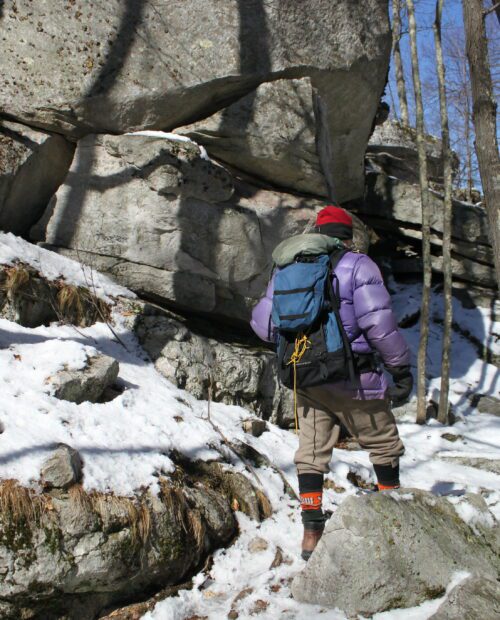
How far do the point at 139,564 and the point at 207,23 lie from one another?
6426mm

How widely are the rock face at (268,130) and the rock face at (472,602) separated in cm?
583

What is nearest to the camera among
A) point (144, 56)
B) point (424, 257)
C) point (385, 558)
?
point (385, 558)

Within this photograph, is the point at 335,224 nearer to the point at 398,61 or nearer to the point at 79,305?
the point at 79,305

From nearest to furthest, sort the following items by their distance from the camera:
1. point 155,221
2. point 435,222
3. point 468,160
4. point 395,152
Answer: point 155,221
point 435,222
point 395,152
point 468,160

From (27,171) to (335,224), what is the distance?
4.58m

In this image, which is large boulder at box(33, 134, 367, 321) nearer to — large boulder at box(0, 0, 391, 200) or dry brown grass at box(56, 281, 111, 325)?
large boulder at box(0, 0, 391, 200)

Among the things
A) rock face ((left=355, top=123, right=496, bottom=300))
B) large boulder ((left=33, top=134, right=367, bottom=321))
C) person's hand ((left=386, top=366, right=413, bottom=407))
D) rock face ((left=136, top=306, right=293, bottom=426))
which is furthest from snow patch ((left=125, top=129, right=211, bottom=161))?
rock face ((left=355, top=123, right=496, bottom=300))

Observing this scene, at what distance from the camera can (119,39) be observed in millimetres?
7035

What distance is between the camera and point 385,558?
10.2 feet

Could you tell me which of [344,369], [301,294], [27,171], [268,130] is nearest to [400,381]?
[344,369]

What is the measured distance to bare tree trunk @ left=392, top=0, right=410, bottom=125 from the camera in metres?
17.0

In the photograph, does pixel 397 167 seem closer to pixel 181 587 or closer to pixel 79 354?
pixel 79 354

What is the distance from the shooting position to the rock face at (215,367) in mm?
6047

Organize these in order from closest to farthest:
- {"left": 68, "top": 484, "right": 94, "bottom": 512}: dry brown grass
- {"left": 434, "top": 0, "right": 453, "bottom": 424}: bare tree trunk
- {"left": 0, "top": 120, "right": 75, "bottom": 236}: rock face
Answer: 1. {"left": 68, "top": 484, "right": 94, "bottom": 512}: dry brown grass
2. {"left": 0, "top": 120, "right": 75, "bottom": 236}: rock face
3. {"left": 434, "top": 0, "right": 453, "bottom": 424}: bare tree trunk
